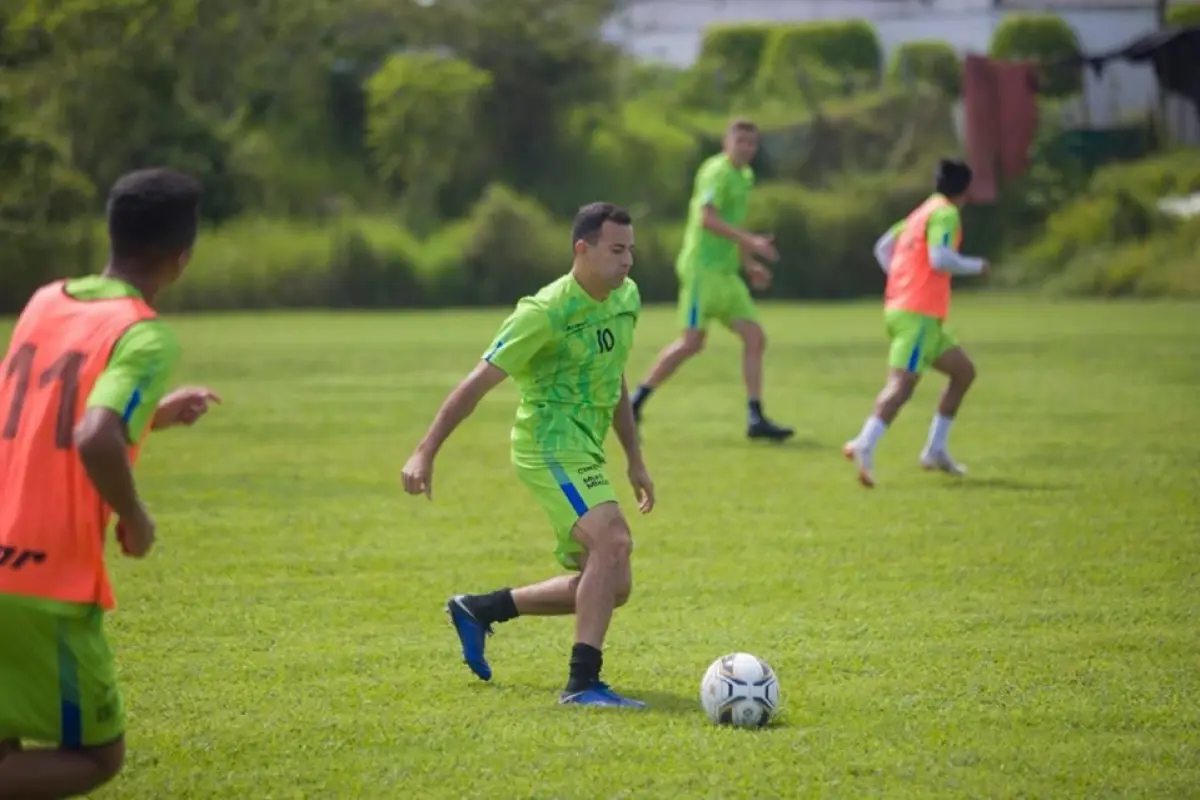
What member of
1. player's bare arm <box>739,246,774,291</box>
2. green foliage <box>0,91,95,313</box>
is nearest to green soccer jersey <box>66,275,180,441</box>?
player's bare arm <box>739,246,774,291</box>

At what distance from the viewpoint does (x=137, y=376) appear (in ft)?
14.6

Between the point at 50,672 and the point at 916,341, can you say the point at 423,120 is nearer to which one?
the point at 916,341

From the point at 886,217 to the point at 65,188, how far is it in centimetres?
1474

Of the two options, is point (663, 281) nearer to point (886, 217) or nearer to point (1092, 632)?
point (886, 217)

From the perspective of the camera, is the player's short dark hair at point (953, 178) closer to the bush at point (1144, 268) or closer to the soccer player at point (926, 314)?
the soccer player at point (926, 314)

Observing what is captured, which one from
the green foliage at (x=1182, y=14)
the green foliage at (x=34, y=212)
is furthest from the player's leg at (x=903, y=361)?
the green foliage at (x=1182, y=14)

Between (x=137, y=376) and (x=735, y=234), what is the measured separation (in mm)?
10205

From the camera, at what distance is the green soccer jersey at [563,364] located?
6.55 metres

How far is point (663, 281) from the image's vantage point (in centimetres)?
3438

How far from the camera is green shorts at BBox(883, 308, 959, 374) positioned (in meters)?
12.1

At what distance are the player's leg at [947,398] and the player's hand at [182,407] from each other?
322 inches

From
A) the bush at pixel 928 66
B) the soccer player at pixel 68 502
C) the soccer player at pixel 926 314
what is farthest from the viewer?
the bush at pixel 928 66

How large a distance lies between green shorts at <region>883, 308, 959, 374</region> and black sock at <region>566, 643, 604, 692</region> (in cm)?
607

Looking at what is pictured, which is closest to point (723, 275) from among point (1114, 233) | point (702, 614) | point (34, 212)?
point (702, 614)
